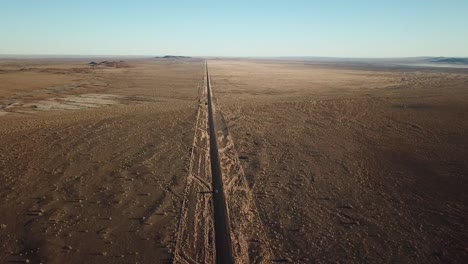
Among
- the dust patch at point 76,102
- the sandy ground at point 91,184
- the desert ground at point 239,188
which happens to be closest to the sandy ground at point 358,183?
the desert ground at point 239,188

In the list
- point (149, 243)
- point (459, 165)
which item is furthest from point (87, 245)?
point (459, 165)

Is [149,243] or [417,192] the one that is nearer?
[149,243]

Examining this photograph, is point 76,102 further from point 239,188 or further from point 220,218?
point 220,218

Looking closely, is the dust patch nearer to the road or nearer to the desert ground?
the desert ground

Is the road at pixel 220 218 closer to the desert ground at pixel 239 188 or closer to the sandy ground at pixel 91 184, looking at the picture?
the desert ground at pixel 239 188

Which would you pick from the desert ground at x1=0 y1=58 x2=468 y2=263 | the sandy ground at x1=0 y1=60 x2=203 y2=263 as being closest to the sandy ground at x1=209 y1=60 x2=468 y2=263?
the desert ground at x1=0 y1=58 x2=468 y2=263

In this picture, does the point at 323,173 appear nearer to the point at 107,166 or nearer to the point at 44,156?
the point at 107,166
